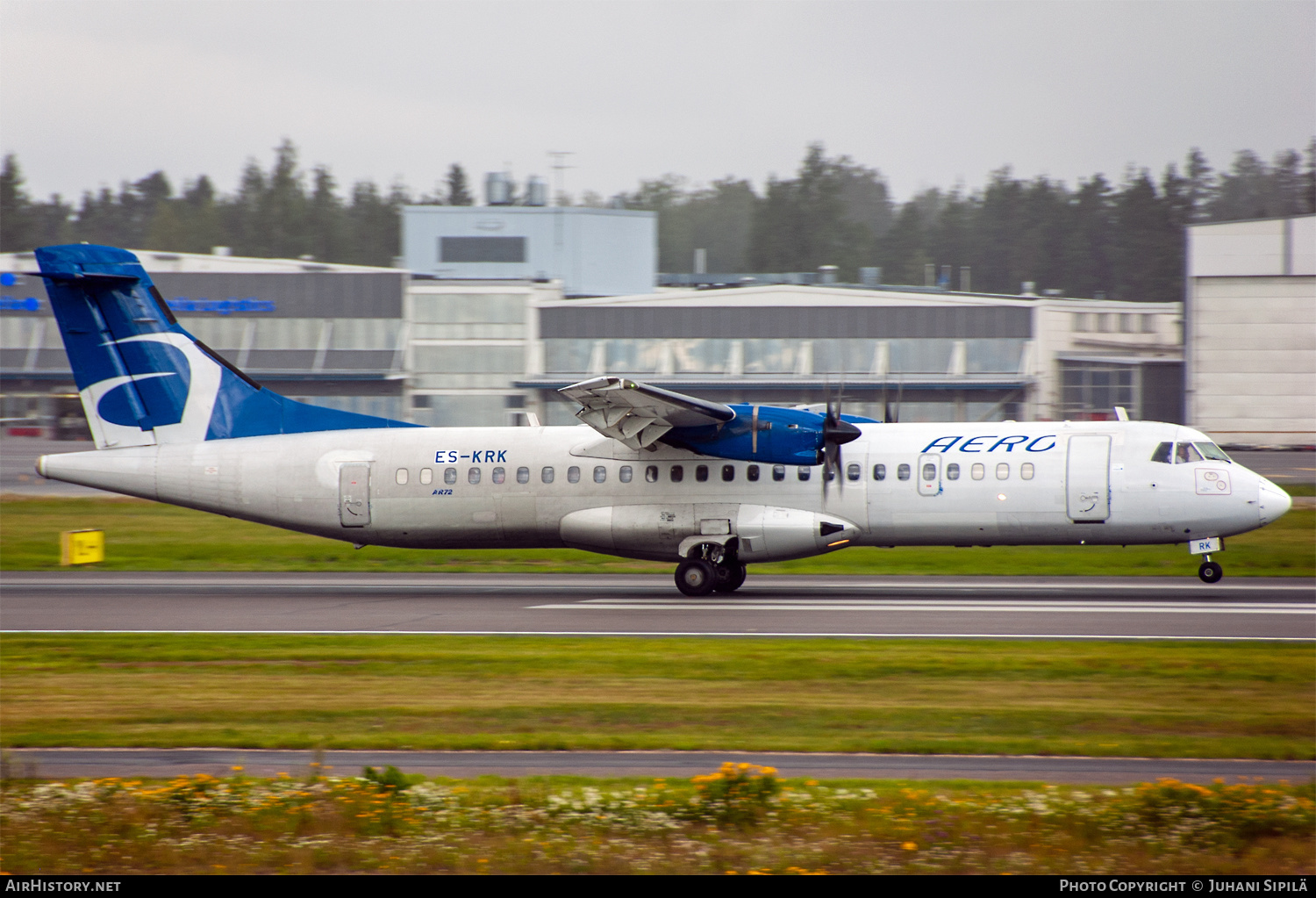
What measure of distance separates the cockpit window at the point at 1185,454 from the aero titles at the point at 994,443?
1.95 m

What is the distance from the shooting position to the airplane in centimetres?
1923

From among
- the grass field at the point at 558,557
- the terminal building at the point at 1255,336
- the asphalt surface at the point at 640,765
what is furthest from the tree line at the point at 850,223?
the asphalt surface at the point at 640,765

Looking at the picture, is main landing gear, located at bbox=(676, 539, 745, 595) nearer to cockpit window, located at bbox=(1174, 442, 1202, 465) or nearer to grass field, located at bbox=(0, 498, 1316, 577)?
grass field, located at bbox=(0, 498, 1316, 577)

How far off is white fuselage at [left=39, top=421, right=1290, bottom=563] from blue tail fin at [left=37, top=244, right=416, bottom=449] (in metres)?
0.42

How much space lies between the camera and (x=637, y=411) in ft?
64.5

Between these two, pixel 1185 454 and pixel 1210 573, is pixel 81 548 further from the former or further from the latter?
pixel 1210 573

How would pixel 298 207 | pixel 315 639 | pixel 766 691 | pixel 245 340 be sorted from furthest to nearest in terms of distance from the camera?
1. pixel 298 207
2. pixel 245 340
3. pixel 315 639
4. pixel 766 691

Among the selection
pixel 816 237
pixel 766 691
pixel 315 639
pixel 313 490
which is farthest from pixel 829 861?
pixel 816 237

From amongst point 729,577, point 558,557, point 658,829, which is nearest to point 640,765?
point 658,829

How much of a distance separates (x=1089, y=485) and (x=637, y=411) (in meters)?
7.57

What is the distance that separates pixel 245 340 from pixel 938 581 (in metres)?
45.7

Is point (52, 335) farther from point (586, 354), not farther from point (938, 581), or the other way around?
point (938, 581)

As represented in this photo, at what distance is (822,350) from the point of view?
52125mm

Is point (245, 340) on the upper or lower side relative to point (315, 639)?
upper
